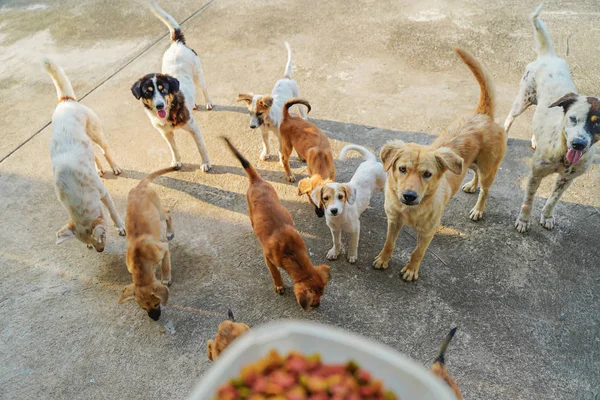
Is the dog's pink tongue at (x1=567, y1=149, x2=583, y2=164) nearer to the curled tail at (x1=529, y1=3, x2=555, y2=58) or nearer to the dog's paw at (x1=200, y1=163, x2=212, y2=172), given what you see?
the curled tail at (x1=529, y1=3, x2=555, y2=58)

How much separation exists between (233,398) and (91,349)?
121 inches

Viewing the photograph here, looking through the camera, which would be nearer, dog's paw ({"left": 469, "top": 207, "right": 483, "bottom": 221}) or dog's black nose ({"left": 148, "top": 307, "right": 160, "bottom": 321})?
dog's black nose ({"left": 148, "top": 307, "right": 160, "bottom": 321})

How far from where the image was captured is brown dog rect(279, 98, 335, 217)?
3.64 metres

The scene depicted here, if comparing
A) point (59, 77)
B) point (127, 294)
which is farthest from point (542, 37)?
point (59, 77)

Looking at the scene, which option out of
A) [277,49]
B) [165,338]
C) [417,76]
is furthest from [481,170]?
[277,49]

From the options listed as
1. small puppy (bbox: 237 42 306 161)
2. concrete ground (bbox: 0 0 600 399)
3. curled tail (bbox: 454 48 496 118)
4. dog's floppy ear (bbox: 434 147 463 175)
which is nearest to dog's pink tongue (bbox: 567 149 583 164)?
curled tail (bbox: 454 48 496 118)

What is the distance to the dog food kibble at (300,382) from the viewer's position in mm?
878

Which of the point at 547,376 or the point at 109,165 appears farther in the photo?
the point at 109,165

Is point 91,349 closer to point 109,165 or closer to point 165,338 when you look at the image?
point 165,338

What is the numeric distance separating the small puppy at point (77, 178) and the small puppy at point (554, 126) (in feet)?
13.5

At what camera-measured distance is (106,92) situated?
20.0 feet

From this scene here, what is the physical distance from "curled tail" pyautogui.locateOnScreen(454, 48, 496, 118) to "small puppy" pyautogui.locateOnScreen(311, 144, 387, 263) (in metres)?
1.10

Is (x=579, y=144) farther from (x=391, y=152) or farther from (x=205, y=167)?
(x=205, y=167)

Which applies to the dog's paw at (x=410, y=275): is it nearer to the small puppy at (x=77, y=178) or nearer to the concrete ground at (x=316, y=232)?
the concrete ground at (x=316, y=232)
